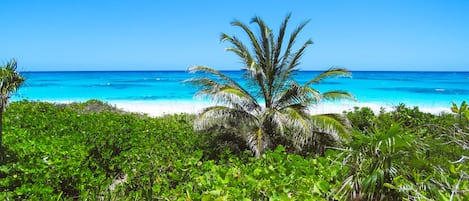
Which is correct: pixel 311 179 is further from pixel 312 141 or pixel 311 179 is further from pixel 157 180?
pixel 312 141

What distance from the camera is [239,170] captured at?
4.35 metres

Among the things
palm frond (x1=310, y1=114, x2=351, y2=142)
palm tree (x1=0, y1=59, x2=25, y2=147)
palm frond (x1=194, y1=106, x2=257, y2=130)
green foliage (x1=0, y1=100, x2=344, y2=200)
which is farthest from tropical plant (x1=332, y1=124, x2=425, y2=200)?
palm frond (x1=194, y1=106, x2=257, y2=130)

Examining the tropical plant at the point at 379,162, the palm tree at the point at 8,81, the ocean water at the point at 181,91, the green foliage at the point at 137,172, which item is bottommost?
the ocean water at the point at 181,91

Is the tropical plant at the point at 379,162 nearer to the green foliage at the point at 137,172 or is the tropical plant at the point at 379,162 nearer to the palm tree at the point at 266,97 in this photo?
the green foliage at the point at 137,172

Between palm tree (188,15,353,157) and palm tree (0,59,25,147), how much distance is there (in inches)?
164

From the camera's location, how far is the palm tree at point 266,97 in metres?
8.34

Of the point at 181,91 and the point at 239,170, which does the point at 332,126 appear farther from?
the point at 181,91

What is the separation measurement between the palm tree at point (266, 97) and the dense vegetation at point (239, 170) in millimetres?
1932

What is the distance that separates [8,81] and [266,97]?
19.1 ft

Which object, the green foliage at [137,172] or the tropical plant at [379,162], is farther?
the green foliage at [137,172]

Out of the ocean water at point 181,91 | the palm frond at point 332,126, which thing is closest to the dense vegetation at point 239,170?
the ocean water at point 181,91

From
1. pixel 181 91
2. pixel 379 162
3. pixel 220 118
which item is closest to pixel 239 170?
pixel 379 162

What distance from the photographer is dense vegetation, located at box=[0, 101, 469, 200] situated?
3277 millimetres

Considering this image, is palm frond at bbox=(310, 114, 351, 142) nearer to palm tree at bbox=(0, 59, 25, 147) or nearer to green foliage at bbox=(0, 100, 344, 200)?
green foliage at bbox=(0, 100, 344, 200)
